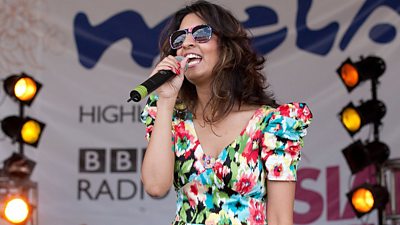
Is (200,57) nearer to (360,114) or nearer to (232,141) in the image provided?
(232,141)

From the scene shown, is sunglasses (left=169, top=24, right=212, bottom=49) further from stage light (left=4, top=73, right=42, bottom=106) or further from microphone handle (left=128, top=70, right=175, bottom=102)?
stage light (left=4, top=73, right=42, bottom=106)

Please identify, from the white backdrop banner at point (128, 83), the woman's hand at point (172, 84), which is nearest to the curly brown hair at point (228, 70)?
the woman's hand at point (172, 84)

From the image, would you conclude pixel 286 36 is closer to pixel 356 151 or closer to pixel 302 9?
pixel 302 9

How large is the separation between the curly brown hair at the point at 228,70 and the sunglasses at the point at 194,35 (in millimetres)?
35

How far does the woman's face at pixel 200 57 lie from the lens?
2.43 m

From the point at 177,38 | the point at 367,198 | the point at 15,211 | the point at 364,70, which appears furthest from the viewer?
the point at 364,70

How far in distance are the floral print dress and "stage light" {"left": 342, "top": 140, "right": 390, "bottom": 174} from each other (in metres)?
3.02

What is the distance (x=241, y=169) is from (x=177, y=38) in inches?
16.7

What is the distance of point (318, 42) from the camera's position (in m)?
5.97

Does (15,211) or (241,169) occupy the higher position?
(241,169)

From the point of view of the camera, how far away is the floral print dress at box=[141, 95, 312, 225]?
2316mm

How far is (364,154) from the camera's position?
535cm

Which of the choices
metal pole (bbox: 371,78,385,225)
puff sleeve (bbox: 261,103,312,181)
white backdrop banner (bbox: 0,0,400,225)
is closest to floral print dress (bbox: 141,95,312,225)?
puff sleeve (bbox: 261,103,312,181)

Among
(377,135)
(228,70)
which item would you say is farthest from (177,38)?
(377,135)
